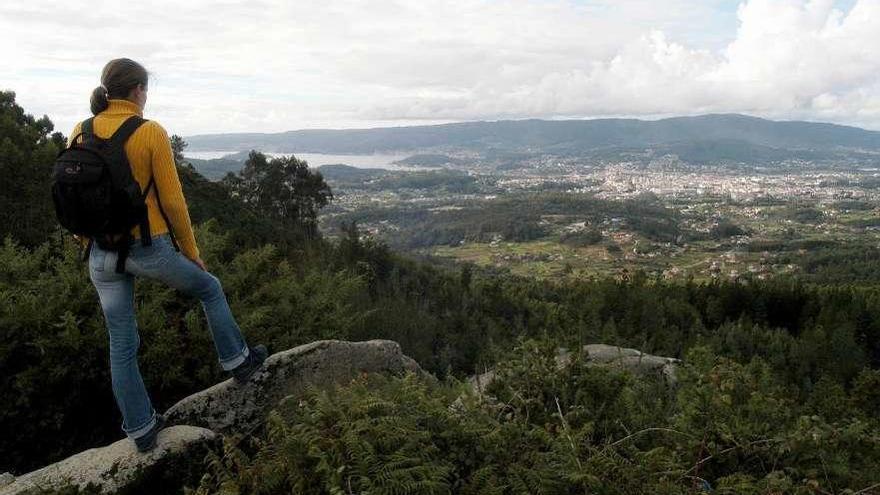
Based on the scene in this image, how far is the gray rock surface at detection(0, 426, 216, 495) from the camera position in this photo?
3201 millimetres

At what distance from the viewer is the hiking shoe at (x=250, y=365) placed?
401 cm

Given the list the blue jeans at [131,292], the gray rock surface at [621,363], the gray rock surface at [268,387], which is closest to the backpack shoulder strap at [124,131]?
the blue jeans at [131,292]

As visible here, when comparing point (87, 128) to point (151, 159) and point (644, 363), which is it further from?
point (644, 363)

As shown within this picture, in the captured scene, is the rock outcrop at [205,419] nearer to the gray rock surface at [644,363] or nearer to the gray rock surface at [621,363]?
the gray rock surface at [621,363]

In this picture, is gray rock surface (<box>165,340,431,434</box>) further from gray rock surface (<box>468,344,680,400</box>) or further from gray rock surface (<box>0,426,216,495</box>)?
gray rock surface (<box>468,344,680,400</box>)

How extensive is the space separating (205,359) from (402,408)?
2633mm

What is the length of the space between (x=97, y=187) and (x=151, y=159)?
32cm

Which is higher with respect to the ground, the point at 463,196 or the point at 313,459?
the point at 313,459

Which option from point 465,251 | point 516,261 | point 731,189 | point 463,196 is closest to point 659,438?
point 516,261

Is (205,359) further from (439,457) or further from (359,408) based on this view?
(439,457)

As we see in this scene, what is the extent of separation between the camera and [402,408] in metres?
3.11

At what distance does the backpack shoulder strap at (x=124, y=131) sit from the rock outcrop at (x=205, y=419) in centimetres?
175

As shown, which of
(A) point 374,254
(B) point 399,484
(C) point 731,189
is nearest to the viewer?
(B) point 399,484

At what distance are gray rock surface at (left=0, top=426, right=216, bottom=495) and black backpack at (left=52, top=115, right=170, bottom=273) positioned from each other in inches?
53.7
